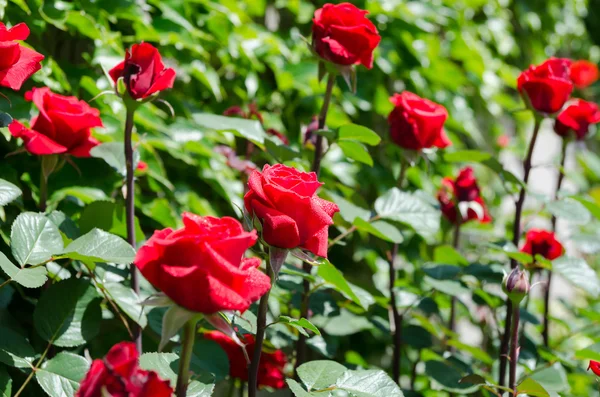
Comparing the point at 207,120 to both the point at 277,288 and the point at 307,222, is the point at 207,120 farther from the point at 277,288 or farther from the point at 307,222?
the point at 307,222

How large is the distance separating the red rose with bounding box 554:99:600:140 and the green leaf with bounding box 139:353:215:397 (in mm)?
958

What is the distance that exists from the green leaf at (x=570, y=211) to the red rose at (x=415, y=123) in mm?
282

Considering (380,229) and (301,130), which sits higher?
(380,229)

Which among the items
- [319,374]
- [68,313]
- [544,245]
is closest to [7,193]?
[68,313]

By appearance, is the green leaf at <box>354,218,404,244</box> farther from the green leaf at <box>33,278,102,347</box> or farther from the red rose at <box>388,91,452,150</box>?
the green leaf at <box>33,278,102,347</box>

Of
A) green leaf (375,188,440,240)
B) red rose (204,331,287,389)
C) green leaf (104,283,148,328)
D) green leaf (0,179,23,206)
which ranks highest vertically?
green leaf (0,179,23,206)

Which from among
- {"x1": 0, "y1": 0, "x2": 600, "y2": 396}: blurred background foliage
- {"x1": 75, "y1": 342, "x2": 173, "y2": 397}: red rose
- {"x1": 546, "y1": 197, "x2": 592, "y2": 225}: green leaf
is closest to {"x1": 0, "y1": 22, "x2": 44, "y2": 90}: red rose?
{"x1": 0, "y1": 0, "x2": 600, "y2": 396}: blurred background foliage

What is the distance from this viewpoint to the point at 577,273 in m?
1.14

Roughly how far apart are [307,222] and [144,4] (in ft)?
3.02

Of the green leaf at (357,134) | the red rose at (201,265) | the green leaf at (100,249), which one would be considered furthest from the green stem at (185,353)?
the green leaf at (357,134)

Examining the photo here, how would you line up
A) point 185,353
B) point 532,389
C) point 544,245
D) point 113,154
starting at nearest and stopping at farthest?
point 185,353 → point 532,389 → point 113,154 → point 544,245

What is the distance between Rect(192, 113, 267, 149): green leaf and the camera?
3.34ft

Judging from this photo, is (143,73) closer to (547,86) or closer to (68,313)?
(68,313)

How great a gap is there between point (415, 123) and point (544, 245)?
34 cm
